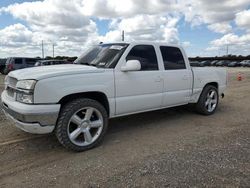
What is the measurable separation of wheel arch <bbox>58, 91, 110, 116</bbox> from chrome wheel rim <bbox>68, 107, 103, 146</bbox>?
9.8 inches

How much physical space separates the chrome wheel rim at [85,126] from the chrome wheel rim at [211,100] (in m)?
3.48

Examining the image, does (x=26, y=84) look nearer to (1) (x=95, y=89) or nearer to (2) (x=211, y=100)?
(1) (x=95, y=89)

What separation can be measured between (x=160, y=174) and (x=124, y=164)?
58 centimetres

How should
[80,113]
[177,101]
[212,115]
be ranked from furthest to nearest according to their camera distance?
[212,115] < [177,101] < [80,113]

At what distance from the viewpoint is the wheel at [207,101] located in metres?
6.82

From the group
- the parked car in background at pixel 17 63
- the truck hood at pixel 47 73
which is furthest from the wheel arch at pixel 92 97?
the parked car in background at pixel 17 63

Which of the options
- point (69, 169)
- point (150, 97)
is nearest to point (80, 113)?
A: point (69, 169)

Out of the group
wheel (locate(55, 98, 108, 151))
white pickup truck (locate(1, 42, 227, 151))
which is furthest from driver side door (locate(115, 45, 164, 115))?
wheel (locate(55, 98, 108, 151))

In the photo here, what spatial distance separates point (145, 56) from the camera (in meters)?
5.46

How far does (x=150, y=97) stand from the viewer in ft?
17.6

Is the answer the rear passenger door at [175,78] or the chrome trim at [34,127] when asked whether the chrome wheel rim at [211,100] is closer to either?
the rear passenger door at [175,78]

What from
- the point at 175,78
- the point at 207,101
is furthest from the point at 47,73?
Result: the point at 207,101

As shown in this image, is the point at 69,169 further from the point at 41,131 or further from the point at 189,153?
the point at 189,153

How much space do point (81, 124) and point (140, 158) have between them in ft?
3.59
